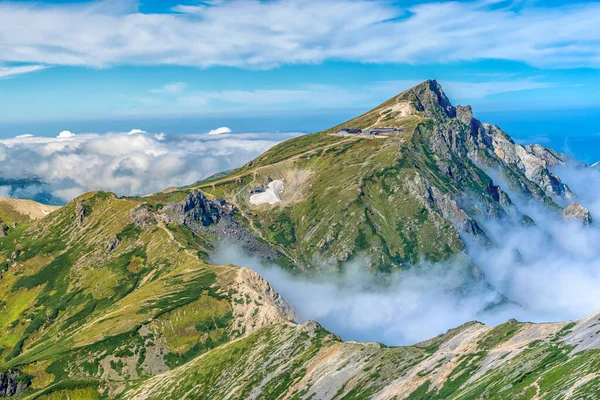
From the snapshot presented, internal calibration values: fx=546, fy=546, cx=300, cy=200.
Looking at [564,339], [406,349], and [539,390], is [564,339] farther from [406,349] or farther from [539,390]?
[406,349]

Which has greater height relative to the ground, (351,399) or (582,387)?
(582,387)

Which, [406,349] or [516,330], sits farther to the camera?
[406,349]

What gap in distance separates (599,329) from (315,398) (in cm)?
9134

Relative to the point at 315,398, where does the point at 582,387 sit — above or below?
above

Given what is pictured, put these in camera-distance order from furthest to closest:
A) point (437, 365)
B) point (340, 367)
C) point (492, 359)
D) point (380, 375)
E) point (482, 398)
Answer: point (340, 367)
point (380, 375)
point (437, 365)
point (492, 359)
point (482, 398)

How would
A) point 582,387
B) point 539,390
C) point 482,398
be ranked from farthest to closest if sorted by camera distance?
1. point 482,398
2. point 539,390
3. point 582,387

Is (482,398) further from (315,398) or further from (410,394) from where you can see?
(315,398)

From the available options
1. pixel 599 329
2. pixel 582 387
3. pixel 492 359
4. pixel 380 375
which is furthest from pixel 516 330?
pixel 582 387

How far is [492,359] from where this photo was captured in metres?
149

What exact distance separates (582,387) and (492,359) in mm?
47893

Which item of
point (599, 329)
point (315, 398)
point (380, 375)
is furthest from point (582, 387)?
point (315, 398)

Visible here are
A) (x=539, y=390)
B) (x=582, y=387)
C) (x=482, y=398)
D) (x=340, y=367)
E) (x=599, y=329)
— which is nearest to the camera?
(x=582, y=387)

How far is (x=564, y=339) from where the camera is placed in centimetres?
14112

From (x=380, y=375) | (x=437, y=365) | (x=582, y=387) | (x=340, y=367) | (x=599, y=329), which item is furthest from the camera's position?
(x=340, y=367)
